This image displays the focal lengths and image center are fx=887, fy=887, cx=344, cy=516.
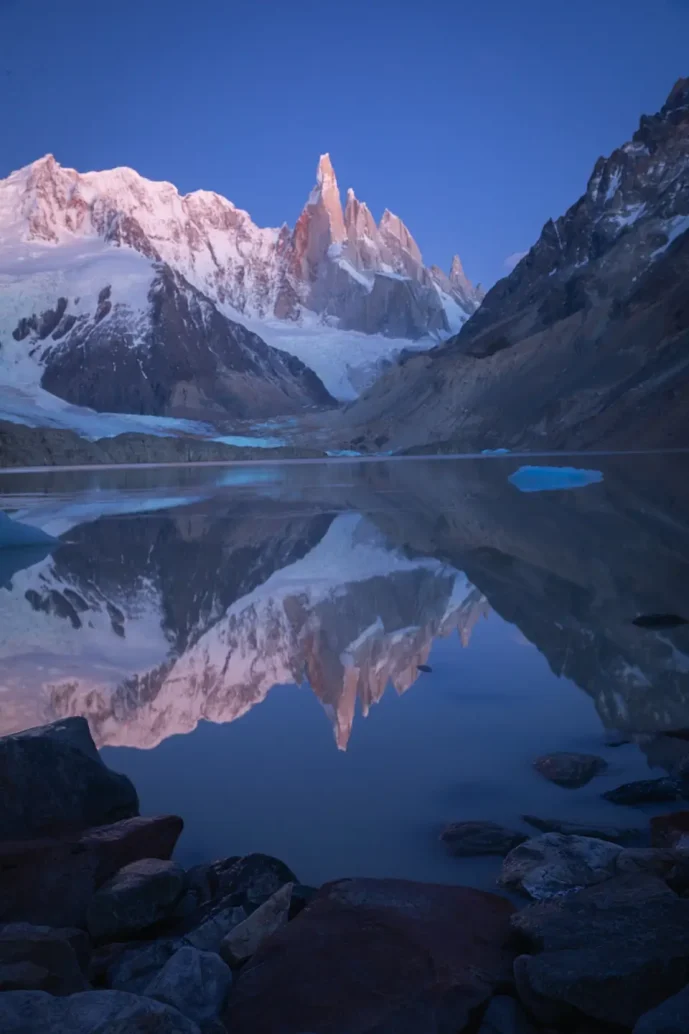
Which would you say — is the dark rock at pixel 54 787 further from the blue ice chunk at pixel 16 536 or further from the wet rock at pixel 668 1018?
the blue ice chunk at pixel 16 536

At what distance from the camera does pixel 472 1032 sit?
8.07 feet

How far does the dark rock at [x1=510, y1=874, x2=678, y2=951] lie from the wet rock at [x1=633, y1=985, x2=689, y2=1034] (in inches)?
16.2

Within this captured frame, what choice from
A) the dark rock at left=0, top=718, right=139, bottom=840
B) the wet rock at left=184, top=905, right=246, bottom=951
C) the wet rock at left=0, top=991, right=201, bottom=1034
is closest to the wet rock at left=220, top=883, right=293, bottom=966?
the wet rock at left=184, top=905, right=246, bottom=951

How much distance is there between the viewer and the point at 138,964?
2.86 meters

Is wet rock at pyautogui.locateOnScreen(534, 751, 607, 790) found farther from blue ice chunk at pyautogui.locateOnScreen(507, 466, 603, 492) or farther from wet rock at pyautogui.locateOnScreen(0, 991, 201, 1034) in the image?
blue ice chunk at pyautogui.locateOnScreen(507, 466, 603, 492)

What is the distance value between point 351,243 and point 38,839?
204814 mm

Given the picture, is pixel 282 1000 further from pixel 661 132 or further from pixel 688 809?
pixel 661 132

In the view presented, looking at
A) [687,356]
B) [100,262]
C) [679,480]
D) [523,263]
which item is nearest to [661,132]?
[523,263]

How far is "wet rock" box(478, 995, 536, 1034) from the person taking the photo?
2.47 m

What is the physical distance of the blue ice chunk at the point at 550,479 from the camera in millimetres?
27922

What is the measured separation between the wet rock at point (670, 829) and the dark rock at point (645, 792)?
363 mm

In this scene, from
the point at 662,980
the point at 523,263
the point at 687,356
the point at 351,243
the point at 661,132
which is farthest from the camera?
the point at 351,243

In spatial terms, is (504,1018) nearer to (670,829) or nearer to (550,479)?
(670,829)

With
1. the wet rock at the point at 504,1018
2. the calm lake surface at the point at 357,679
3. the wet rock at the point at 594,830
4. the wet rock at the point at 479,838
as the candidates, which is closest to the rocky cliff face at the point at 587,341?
the calm lake surface at the point at 357,679
